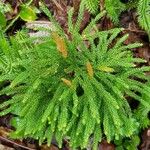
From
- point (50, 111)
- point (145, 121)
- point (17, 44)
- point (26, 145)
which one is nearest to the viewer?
point (50, 111)

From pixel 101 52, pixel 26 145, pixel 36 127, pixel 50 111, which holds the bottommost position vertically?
pixel 26 145

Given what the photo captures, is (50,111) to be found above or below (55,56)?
below

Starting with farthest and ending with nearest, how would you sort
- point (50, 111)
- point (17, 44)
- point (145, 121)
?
1. point (145, 121)
2. point (17, 44)
3. point (50, 111)

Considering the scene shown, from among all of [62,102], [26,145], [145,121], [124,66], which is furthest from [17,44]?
[145,121]

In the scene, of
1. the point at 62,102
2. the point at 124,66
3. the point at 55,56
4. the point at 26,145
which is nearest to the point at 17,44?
the point at 55,56

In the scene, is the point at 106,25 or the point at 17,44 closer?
the point at 17,44

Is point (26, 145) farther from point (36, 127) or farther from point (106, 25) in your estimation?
point (106, 25)
